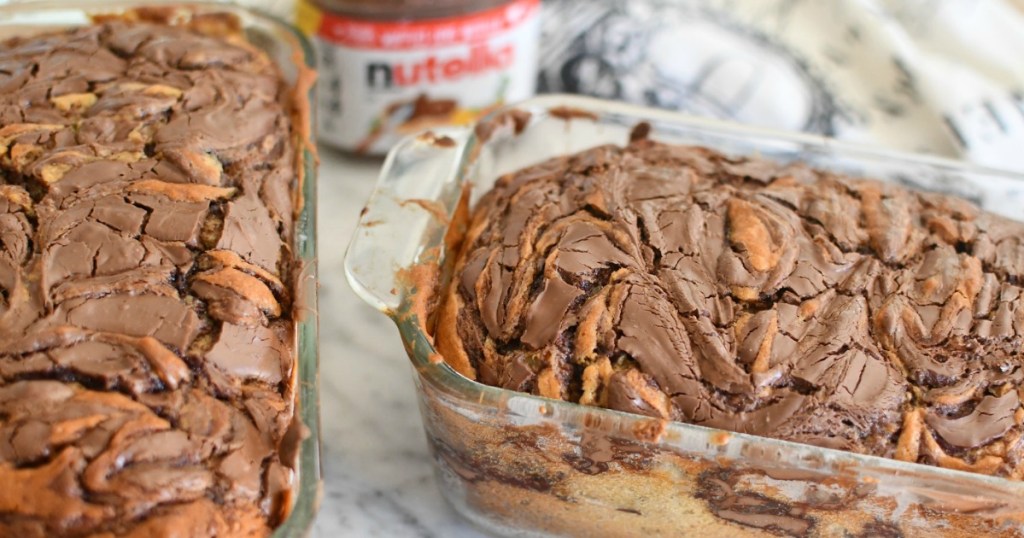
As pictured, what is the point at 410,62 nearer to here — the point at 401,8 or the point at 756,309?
the point at 401,8

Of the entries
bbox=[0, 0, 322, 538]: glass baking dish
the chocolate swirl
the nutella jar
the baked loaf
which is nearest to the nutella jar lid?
the nutella jar

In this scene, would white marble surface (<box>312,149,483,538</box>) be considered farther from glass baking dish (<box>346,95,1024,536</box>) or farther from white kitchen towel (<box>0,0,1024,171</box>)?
white kitchen towel (<box>0,0,1024,171</box>)

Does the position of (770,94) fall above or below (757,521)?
above

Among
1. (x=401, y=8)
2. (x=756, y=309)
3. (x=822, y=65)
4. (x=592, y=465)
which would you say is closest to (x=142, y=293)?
(x=592, y=465)

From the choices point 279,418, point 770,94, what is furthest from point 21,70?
point 770,94

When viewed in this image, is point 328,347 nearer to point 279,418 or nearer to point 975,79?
point 279,418
